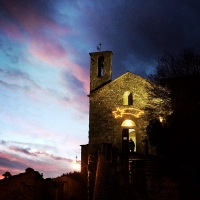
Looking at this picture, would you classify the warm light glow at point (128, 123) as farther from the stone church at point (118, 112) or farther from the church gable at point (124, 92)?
the church gable at point (124, 92)

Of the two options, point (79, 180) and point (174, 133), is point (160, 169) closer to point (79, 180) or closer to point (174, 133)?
point (174, 133)

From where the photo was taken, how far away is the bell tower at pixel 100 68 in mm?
26516

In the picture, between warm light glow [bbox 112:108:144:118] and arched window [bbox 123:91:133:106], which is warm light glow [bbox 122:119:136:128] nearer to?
warm light glow [bbox 112:108:144:118]

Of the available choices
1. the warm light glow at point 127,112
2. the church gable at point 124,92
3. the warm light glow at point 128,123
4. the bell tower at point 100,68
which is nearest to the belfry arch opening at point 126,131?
the warm light glow at point 128,123

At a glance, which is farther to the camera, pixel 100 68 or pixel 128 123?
pixel 100 68

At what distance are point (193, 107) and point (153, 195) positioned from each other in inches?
340

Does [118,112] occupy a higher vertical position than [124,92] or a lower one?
lower

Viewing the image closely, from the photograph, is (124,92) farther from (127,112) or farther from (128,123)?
(128,123)

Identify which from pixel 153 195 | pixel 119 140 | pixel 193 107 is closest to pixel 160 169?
pixel 153 195

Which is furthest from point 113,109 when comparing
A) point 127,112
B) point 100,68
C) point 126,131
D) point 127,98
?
point 100,68

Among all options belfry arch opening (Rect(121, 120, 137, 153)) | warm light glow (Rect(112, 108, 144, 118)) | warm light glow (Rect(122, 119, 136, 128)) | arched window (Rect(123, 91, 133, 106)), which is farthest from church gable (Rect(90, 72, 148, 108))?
belfry arch opening (Rect(121, 120, 137, 153))

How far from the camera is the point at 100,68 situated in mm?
27469

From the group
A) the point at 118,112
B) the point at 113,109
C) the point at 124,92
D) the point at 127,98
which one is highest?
the point at 124,92

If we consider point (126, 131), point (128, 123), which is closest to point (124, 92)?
point (128, 123)
